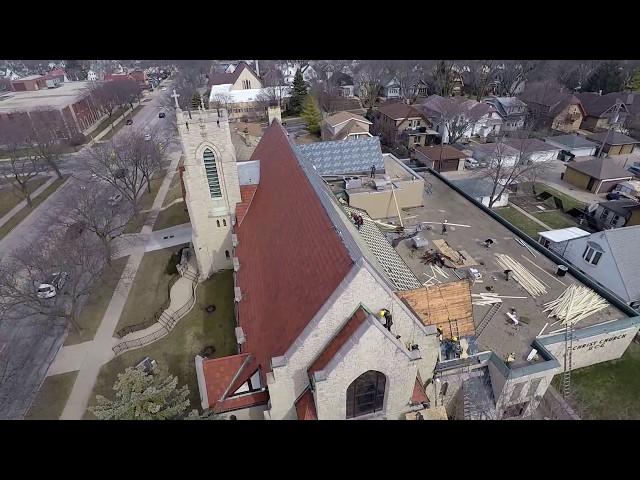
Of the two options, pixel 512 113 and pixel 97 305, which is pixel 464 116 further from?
pixel 97 305

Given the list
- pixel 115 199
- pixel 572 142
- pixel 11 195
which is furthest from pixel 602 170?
pixel 11 195

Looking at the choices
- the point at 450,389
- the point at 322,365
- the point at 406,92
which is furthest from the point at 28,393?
the point at 406,92

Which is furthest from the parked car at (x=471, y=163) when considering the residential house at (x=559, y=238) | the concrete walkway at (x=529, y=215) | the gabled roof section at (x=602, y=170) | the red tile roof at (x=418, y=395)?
the red tile roof at (x=418, y=395)

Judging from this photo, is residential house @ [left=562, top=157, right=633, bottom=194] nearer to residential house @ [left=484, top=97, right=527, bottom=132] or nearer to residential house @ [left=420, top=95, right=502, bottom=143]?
residential house @ [left=420, top=95, right=502, bottom=143]

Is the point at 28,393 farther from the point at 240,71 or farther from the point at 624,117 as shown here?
the point at 624,117

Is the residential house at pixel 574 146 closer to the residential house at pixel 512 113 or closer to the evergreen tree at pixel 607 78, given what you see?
the residential house at pixel 512 113

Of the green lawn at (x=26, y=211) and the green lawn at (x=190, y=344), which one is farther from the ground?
the green lawn at (x=26, y=211)
